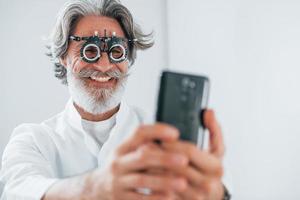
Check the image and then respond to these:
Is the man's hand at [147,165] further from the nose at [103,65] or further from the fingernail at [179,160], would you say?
the nose at [103,65]

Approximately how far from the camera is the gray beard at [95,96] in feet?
3.59

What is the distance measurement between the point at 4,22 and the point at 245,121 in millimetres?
896

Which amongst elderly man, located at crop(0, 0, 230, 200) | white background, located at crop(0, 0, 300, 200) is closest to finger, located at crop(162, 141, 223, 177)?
elderly man, located at crop(0, 0, 230, 200)

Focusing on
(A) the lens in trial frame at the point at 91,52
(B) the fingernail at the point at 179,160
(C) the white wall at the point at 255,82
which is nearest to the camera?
(B) the fingernail at the point at 179,160

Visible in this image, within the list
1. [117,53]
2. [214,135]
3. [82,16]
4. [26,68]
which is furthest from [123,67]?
[214,135]

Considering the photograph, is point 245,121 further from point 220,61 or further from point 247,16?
point 247,16

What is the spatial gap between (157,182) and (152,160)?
21mm

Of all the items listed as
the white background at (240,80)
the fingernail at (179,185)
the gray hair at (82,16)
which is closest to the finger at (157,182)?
the fingernail at (179,185)

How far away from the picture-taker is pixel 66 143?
40.2 inches

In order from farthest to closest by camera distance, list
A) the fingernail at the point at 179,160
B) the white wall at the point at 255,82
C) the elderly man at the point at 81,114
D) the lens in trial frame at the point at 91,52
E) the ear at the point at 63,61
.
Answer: the white wall at the point at 255,82, the ear at the point at 63,61, the lens in trial frame at the point at 91,52, the elderly man at the point at 81,114, the fingernail at the point at 179,160

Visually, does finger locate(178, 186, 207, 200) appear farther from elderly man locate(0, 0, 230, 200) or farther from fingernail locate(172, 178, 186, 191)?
elderly man locate(0, 0, 230, 200)

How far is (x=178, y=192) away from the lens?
1.23 feet

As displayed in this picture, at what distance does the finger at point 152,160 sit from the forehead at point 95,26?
0.73 metres

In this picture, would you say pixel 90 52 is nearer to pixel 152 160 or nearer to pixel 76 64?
pixel 76 64
